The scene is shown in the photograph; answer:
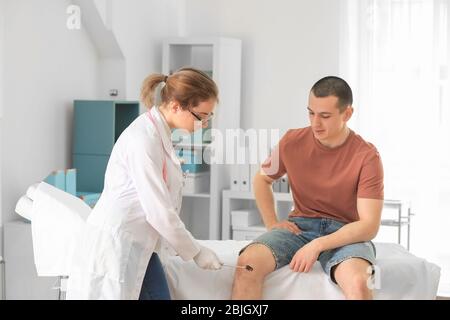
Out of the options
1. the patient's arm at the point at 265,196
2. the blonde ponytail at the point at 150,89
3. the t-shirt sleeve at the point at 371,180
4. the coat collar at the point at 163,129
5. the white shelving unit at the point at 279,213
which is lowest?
the white shelving unit at the point at 279,213

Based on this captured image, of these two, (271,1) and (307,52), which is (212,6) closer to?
(271,1)

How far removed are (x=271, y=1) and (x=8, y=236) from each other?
6.71ft

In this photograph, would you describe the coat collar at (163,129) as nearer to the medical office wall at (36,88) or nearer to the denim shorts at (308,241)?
the denim shorts at (308,241)

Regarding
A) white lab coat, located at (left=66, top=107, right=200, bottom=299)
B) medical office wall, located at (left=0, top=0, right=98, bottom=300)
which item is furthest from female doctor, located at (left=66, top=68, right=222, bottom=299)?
medical office wall, located at (left=0, top=0, right=98, bottom=300)

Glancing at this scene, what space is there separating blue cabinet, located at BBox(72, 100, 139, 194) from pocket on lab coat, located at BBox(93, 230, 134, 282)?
186 centimetres

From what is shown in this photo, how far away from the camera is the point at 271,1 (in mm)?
4539

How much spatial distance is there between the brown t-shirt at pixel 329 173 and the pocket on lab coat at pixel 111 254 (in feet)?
2.18

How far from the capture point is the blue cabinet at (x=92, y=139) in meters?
3.94

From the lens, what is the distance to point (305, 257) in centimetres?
235

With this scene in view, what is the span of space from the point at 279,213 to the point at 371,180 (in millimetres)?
2121

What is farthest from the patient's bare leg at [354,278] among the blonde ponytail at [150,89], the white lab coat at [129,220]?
the blonde ponytail at [150,89]

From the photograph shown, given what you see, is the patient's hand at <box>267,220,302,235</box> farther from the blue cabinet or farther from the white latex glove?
the blue cabinet

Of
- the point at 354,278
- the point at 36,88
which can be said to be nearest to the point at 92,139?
the point at 36,88

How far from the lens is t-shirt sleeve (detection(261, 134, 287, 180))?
101 inches
